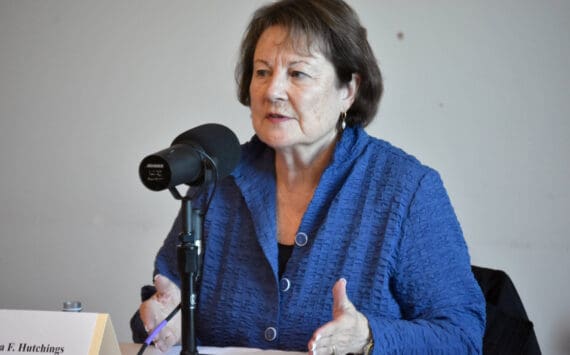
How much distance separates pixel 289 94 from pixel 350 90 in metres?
0.24

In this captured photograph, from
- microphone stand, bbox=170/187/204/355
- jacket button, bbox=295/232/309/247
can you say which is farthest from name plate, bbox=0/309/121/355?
jacket button, bbox=295/232/309/247

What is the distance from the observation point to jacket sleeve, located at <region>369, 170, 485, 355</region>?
1.58 metres

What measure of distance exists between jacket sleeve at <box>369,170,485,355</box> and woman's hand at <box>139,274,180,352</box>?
53 cm

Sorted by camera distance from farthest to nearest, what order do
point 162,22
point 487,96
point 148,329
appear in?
point 162,22 → point 487,96 → point 148,329

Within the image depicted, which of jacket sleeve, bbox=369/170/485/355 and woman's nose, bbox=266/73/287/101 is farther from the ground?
woman's nose, bbox=266/73/287/101

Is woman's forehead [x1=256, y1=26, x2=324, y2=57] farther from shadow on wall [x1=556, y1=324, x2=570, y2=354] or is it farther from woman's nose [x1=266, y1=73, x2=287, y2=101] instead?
shadow on wall [x1=556, y1=324, x2=570, y2=354]

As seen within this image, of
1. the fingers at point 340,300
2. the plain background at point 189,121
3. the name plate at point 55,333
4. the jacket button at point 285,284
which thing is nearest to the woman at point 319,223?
the jacket button at point 285,284

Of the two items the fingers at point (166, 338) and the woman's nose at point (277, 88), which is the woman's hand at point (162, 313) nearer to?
the fingers at point (166, 338)

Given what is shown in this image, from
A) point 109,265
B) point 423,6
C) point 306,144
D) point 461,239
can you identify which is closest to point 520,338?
point 461,239

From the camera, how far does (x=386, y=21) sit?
285 cm

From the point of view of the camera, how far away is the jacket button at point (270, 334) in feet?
5.66

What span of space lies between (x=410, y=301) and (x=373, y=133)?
131 centimetres

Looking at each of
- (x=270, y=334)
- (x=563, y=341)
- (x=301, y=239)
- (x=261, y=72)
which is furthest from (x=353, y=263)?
(x=563, y=341)

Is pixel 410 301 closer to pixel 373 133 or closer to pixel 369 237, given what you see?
pixel 369 237
